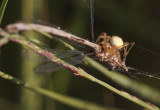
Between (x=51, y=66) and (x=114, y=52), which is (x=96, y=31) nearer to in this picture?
(x=114, y=52)

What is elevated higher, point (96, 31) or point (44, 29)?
point (96, 31)

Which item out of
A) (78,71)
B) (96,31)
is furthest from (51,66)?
(96,31)

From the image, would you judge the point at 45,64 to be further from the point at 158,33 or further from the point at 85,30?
the point at 158,33

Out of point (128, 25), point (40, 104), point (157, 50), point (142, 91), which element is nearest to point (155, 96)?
point (142, 91)

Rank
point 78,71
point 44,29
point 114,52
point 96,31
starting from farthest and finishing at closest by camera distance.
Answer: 1. point 96,31
2. point 114,52
3. point 44,29
4. point 78,71

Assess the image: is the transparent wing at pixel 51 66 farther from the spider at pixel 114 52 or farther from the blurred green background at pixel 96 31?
the blurred green background at pixel 96 31

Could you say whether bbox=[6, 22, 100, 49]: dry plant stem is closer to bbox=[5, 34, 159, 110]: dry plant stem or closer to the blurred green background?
bbox=[5, 34, 159, 110]: dry plant stem

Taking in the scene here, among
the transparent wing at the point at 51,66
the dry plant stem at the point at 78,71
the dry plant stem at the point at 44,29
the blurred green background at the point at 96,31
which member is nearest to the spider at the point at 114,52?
the dry plant stem at the point at 44,29
